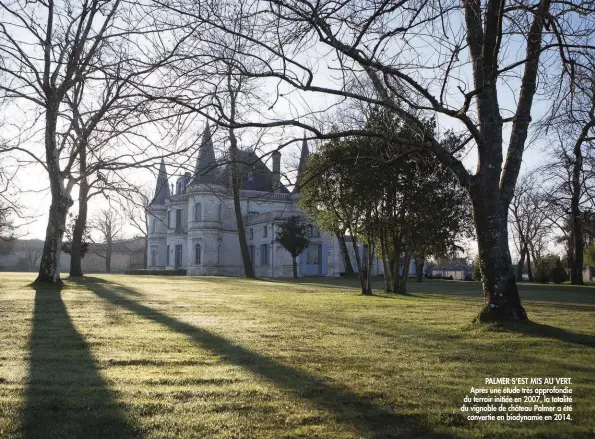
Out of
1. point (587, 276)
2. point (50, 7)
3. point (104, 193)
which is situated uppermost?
point (50, 7)

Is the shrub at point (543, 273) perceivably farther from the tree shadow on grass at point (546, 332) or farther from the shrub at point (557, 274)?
the tree shadow on grass at point (546, 332)

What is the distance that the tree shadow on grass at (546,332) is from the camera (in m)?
7.60

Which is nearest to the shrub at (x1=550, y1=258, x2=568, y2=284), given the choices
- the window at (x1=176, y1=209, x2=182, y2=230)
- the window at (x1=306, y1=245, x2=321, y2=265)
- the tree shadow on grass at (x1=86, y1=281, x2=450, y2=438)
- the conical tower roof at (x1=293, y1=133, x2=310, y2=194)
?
the window at (x1=306, y1=245, x2=321, y2=265)

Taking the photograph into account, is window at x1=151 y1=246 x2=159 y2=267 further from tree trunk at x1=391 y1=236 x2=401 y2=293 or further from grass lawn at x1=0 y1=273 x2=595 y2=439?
grass lawn at x1=0 y1=273 x2=595 y2=439

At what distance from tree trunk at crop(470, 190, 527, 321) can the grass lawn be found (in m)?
0.42

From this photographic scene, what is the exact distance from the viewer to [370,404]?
4188mm

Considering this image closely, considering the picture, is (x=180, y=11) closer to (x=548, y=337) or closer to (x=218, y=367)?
(x=218, y=367)

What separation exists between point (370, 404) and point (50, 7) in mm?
17282

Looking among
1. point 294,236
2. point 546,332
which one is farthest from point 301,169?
point 294,236

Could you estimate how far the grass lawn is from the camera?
368 cm

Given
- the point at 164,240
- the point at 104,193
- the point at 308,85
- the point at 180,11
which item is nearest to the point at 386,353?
the point at 308,85

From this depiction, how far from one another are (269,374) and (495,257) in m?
4.98

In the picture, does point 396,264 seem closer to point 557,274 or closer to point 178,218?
point 557,274

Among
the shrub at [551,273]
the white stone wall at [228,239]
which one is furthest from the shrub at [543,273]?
the white stone wall at [228,239]
